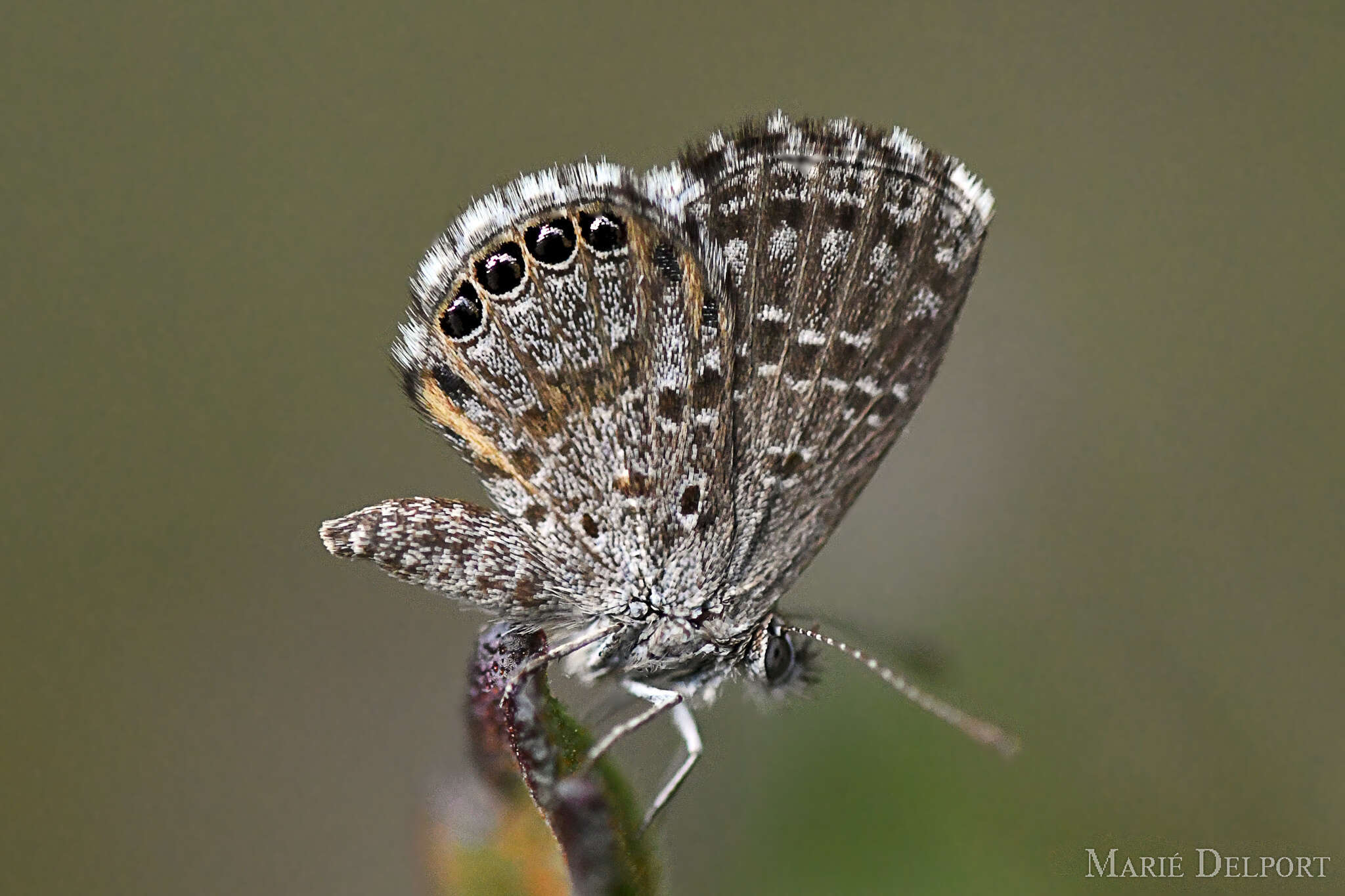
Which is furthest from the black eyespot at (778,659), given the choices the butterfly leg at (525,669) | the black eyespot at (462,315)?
the black eyespot at (462,315)

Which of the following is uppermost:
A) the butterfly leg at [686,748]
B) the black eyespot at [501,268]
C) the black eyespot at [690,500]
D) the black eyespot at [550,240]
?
the black eyespot at [550,240]

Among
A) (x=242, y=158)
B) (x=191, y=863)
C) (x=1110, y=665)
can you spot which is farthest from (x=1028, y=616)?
(x=242, y=158)

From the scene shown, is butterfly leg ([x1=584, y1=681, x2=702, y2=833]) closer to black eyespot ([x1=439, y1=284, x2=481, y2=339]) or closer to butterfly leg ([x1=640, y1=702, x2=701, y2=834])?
butterfly leg ([x1=640, y1=702, x2=701, y2=834])

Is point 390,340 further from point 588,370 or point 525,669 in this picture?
point 525,669

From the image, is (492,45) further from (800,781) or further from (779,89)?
(800,781)

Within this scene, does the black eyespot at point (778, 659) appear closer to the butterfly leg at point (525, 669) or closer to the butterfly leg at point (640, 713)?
the butterfly leg at point (640, 713)

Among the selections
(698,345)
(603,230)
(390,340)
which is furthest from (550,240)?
(390,340)

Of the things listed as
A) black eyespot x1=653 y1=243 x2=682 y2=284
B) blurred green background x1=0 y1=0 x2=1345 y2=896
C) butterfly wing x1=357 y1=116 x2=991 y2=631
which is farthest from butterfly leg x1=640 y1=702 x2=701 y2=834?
black eyespot x1=653 y1=243 x2=682 y2=284
